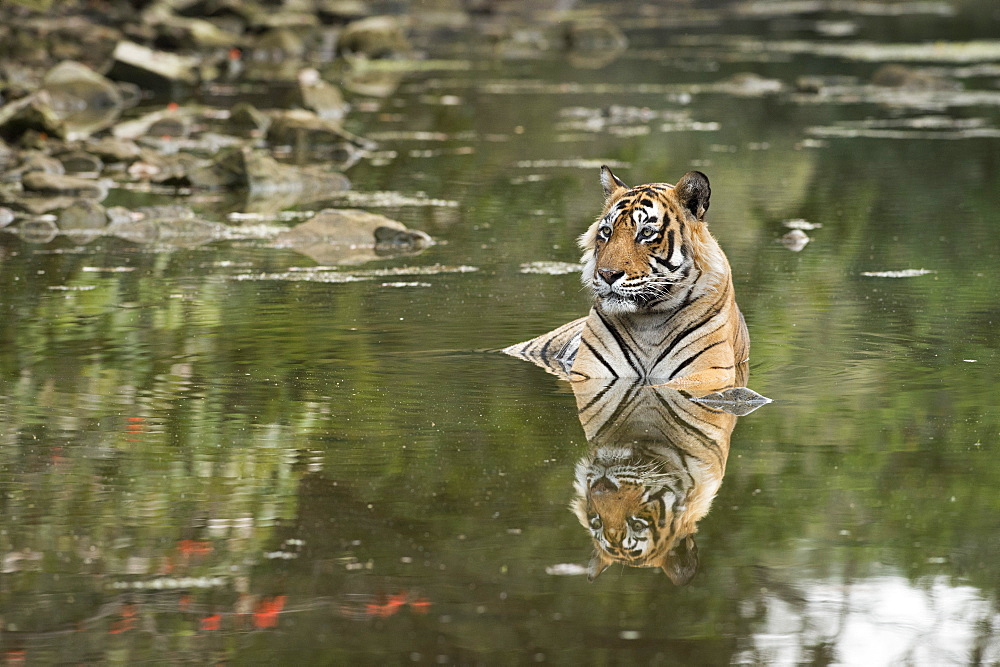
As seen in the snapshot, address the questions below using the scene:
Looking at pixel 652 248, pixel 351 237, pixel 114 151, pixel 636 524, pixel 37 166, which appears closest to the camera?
pixel 636 524

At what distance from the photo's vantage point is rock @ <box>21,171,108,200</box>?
50.0 ft

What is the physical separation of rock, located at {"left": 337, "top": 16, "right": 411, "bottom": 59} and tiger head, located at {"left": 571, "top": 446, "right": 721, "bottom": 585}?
3065 centimetres

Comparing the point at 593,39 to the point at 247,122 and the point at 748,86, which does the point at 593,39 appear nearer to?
the point at 748,86

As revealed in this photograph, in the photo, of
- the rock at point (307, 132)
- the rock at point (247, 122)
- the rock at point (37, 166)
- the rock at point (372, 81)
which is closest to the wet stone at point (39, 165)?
the rock at point (37, 166)

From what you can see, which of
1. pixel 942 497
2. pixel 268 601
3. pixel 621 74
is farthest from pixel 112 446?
pixel 621 74

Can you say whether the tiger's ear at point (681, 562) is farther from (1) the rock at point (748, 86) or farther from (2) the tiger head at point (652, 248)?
(1) the rock at point (748, 86)

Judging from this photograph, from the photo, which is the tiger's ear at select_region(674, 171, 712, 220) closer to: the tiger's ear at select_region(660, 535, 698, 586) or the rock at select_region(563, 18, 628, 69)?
the tiger's ear at select_region(660, 535, 698, 586)

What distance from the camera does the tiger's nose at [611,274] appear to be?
746cm

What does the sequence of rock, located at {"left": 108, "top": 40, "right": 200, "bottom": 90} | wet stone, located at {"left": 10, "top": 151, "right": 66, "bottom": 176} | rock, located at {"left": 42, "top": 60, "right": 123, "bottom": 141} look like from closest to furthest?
wet stone, located at {"left": 10, "top": 151, "right": 66, "bottom": 176} < rock, located at {"left": 42, "top": 60, "right": 123, "bottom": 141} < rock, located at {"left": 108, "top": 40, "right": 200, "bottom": 90}

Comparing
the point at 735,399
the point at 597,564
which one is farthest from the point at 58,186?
the point at 597,564

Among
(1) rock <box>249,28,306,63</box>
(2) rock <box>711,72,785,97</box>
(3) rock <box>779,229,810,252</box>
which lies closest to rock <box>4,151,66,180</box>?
(3) rock <box>779,229,810,252</box>

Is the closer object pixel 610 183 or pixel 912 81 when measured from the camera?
pixel 610 183

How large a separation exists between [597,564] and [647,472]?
1.15 meters

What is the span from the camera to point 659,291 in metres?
7.60
